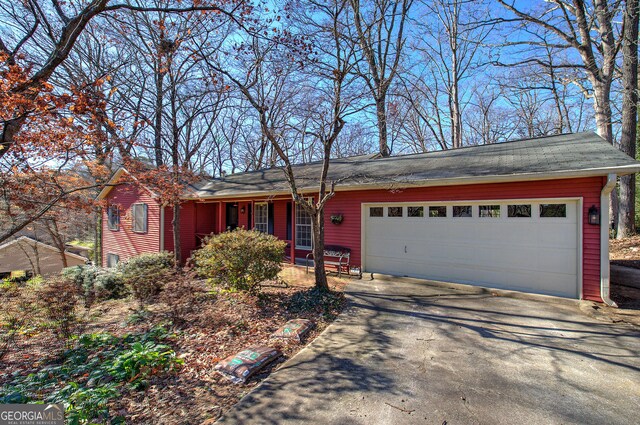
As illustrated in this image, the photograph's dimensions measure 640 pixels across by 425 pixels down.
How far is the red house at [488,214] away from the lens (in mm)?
5660

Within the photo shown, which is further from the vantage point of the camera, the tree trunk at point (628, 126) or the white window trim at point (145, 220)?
the white window trim at point (145, 220)

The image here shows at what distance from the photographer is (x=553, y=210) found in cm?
603

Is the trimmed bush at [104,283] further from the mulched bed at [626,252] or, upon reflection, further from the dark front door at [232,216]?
the mulched bed at [626,252]

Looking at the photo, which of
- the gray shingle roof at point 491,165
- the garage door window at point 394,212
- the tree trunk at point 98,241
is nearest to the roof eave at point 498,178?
the gray shingle roof at point 491,165

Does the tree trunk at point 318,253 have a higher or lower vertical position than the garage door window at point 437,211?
lower

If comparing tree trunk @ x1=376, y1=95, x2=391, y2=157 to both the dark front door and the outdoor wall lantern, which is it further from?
the dark front door

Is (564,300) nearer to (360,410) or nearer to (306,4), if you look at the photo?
(360,410)

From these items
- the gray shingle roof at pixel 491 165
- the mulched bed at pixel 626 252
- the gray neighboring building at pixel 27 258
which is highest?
the gray shingle roof at pixel 491 165

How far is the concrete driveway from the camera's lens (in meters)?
2.65

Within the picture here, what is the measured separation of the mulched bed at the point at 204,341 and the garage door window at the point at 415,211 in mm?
2518

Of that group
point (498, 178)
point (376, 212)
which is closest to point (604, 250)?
point (498, 178)

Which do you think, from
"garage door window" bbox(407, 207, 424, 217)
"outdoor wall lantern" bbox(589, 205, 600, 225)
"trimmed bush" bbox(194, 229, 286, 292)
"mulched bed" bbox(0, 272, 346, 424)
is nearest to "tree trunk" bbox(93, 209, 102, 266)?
"mulched bed" bbox(0, 272, 346, 424)

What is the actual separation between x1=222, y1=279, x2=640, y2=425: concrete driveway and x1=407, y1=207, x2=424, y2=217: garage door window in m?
2.83

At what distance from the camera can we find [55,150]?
6059 millimetres
